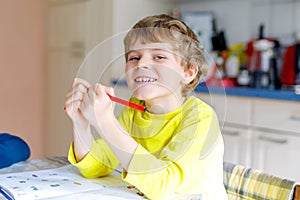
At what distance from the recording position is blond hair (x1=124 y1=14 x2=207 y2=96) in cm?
86

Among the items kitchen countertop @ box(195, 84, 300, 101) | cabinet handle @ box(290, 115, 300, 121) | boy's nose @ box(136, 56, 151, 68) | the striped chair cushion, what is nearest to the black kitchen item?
kitchen countertop @ box(195, 84, 300, 101)

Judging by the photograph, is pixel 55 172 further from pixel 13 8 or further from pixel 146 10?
pixel 13 8

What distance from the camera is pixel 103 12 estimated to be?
2.76 meters

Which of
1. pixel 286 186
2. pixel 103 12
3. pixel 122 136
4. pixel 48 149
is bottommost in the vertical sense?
pixel 48 149

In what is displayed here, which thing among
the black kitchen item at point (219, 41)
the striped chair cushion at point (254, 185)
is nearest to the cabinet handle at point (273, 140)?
the black kitchen item at point (219, 41)

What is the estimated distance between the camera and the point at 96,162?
0.97 meters

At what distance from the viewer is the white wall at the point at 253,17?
7.89 ft

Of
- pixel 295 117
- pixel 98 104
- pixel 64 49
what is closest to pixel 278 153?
pixel 295 117

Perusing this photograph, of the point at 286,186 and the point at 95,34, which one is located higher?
the point at 95,34

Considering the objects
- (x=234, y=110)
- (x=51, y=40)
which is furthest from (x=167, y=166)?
(x=51, y=40)

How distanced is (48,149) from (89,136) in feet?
7.90

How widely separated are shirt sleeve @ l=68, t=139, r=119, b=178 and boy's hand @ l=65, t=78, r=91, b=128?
115 mm

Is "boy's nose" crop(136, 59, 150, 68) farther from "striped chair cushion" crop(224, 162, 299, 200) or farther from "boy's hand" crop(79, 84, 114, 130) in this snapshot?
"striped chair cushion" crop(224, 162, 299, 200)

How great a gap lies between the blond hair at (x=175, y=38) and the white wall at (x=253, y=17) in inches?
64.9
